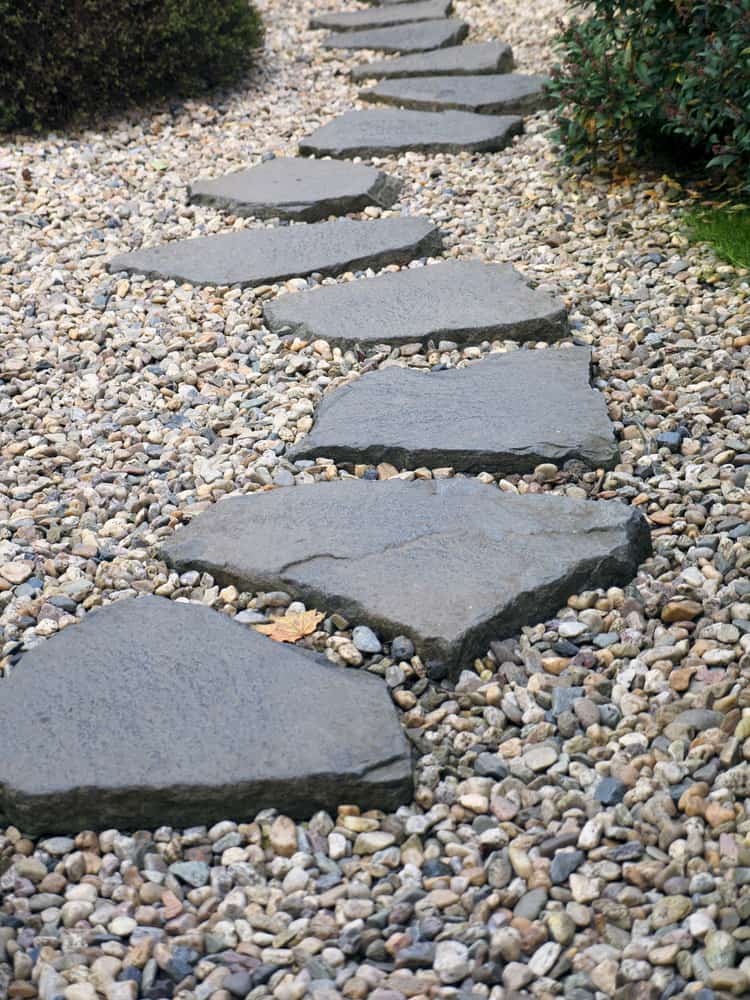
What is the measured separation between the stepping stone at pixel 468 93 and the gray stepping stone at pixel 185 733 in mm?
3496

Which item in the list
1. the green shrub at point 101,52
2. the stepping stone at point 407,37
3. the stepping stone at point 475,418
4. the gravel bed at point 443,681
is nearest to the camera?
the gravel bed at point 443,681

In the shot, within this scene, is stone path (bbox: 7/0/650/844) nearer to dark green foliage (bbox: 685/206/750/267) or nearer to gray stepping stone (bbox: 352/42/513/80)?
dark green foliage (bbox: 685/206/750/267)

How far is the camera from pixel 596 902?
1.53 meters

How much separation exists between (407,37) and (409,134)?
1716 mm

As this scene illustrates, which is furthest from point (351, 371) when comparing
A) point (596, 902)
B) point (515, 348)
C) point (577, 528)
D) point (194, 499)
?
point (596, 902)

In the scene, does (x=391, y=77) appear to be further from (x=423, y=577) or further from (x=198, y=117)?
(x=423, y=577)

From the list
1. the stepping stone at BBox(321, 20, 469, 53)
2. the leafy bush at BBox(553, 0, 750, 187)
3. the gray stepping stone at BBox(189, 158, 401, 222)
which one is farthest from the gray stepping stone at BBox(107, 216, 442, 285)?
the stepping stone at BBox(321, 20, 469, 53)

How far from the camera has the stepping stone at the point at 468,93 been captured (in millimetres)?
4770

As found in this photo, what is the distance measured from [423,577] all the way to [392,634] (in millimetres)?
138

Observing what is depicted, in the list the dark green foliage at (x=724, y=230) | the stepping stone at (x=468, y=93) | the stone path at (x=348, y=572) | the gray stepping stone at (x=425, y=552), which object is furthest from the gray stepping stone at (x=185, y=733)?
the stepping stone at (x=468, y=93)

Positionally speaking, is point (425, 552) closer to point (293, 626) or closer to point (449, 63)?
point (293, 626)

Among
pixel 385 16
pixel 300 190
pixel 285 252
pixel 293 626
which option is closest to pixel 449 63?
pixel 385 16

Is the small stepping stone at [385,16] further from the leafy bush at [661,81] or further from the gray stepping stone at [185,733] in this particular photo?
the gray stepping stone at [185,733]

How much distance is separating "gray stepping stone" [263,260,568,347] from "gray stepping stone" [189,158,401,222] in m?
0.64
